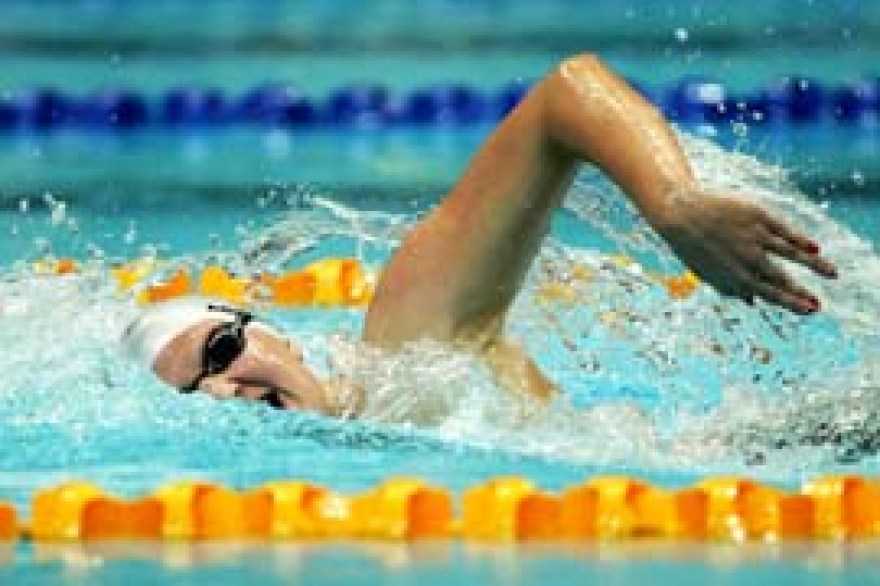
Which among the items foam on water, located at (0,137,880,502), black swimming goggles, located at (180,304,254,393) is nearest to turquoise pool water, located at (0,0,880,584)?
foam on water, located at (0,137,880,502)

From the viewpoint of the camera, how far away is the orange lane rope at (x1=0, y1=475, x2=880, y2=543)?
3.13 metres

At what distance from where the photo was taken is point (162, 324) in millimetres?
3744

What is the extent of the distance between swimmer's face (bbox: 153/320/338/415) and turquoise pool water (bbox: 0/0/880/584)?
0.06 metres

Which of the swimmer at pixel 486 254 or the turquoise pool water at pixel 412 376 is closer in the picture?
the turquoise pool water at pixel 412 376

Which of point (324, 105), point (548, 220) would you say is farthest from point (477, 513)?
point (324, 105)

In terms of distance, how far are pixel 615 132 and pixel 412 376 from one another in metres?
0.63

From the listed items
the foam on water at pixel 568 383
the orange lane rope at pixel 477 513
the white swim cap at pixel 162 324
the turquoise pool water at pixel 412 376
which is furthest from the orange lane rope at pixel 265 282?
the orange lane rope at pixel 477 513

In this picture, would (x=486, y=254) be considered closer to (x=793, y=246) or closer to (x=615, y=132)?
(x=615, y=132)

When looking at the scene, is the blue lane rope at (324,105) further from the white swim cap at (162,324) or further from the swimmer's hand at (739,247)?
the swimmer's hand at (739,247)

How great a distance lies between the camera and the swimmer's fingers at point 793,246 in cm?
301

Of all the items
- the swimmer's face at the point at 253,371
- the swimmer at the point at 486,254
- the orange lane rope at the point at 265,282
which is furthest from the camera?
the orange lane rope at the point at 265,282

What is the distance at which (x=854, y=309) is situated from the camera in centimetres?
401

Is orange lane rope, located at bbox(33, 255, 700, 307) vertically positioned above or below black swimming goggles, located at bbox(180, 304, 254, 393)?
above

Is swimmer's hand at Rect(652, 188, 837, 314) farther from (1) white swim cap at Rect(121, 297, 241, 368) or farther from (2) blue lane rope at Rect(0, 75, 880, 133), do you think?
(2) blue lane rope at Rect(0, 75, 880, 133)
